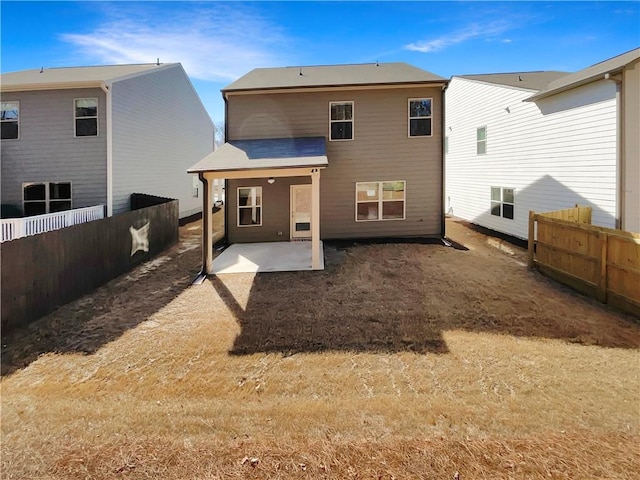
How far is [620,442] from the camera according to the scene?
3424 millimetres

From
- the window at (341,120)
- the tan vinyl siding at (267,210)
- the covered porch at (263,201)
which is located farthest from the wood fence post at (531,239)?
the tan vinyl siding at (267,210)

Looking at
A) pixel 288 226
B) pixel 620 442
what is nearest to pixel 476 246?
pixel 288 226

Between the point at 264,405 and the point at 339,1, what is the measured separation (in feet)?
36.2

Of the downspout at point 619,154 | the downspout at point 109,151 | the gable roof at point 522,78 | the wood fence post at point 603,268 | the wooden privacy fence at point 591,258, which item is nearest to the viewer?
the wooden privacy fence at point 591,258

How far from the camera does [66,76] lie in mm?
13938

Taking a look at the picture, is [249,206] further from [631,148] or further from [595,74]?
[631,148]

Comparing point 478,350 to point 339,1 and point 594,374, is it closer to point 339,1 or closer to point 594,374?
point 594,374

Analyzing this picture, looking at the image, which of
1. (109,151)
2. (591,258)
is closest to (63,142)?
(109,151)

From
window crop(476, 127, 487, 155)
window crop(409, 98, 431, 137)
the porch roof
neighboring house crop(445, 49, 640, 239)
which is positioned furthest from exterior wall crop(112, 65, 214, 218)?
window crop(476, 127, 487, 155)

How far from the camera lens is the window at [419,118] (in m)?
13.0

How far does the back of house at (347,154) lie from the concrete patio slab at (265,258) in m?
0.83

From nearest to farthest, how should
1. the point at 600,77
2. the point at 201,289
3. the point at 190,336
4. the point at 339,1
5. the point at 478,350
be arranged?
the point at 478,350 → the point at 190,336 → the point at 201,289 → the point at 600,77 → the point at 339,1

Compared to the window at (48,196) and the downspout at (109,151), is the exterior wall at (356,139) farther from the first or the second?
the window at (48,196)

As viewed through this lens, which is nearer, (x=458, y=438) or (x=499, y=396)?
(x=458, y=438)
